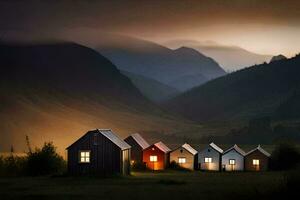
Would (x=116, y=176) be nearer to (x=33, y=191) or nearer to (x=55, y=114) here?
(x=33, y=191)

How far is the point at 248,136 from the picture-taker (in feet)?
582

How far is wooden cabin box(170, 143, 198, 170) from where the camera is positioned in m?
84.9

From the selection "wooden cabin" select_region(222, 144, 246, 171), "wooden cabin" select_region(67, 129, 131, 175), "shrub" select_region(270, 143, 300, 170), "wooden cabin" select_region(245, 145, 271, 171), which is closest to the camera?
"wooden cabin" select_region(67, 129, 131, 175)

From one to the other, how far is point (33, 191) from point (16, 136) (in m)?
112

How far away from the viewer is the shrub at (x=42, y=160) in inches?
2370

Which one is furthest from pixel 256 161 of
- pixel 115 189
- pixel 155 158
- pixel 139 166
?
pixel 115 189

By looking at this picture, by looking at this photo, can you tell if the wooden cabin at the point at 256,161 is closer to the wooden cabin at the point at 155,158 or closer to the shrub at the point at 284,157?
the shrub at the point at 284,157

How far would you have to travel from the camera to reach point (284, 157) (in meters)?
83.2

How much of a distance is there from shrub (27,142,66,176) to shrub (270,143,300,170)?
31.0 m

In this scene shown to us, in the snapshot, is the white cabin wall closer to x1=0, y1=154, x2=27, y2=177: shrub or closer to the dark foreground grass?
x1=0, y1=154, x2=27, y2=177: shrub

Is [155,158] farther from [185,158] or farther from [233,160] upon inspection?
[233,160]

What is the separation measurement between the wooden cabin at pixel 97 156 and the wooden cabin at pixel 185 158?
2239 centimetres

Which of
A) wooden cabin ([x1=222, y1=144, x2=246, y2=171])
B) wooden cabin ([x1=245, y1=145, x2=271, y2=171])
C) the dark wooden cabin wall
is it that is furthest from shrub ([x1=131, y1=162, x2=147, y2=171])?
the dark wooden cabin wall

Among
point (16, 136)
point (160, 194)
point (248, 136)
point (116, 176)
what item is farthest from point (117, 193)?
point (248, 136)
